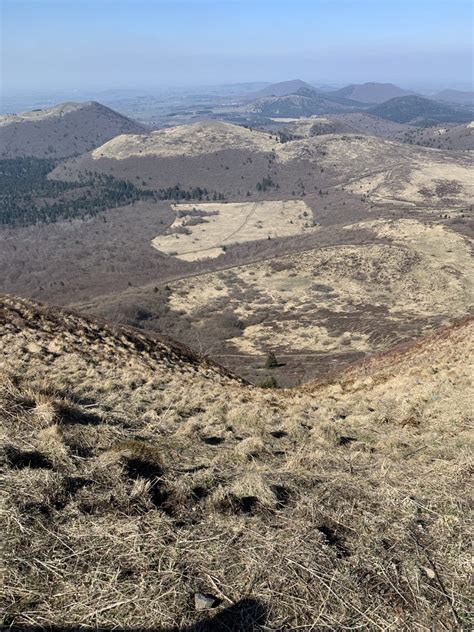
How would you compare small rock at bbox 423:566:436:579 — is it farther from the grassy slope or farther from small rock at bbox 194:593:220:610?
small rock at bbox 194:593:220:610

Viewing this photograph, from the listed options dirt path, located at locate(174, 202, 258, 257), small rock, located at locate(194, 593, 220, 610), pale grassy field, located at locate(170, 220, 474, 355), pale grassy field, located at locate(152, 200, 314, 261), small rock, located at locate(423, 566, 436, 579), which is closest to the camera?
small rock, located at locate(194, 593, 220, 610)


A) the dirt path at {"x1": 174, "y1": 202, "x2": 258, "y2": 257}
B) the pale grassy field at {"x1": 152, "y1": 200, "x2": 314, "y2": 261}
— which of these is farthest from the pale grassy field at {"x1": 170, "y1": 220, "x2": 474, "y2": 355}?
the pale grassy field at {"x1": 152, "y1": 200, "x2": 314, "y2": 261}

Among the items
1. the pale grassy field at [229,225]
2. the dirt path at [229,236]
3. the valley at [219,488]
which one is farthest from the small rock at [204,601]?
the dirt path at [229,236]

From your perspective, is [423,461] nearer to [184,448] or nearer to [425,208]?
[184,448]

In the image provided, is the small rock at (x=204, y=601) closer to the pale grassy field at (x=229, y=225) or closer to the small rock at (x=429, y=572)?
the small rock at (x=429, y=572)

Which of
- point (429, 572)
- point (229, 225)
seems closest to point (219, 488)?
point (429, 572)

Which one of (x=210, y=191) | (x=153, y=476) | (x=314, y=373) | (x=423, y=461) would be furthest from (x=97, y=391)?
(x=210, y=191)
